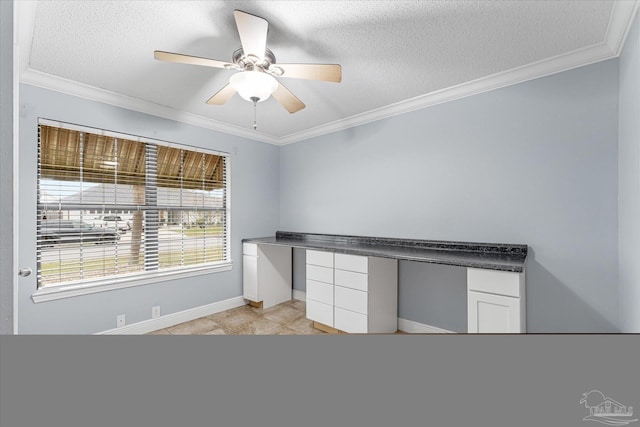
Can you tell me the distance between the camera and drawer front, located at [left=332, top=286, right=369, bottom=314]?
2.39 metres

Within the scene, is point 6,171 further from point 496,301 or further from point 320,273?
point 320,273

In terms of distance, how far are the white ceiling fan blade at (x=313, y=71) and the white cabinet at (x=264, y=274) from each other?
2.18 metres

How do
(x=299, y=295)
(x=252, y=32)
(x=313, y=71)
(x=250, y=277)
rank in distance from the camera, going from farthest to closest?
(x=299, y=295) < (x=250, y=277) < (x=313, y=71) < (x=252, y=32)

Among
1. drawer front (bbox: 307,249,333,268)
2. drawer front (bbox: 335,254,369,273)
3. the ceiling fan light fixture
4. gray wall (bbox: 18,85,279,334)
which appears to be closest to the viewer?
the ceiling fan light fixture

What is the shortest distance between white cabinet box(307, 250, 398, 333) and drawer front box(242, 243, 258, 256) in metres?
0.85

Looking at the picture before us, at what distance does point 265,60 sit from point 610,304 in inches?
108

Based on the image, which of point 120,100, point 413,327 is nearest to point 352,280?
point 413,327

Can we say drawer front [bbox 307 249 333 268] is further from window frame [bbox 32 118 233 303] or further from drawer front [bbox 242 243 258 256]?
window frame [bbox 32 118 233 303]

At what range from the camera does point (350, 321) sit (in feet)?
8.16

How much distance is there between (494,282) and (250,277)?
2.60 m

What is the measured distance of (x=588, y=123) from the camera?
1863 millimetres

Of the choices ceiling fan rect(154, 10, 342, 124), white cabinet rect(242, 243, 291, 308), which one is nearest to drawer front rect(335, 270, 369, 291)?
white cabinet rect(242, 243, 291, 308)

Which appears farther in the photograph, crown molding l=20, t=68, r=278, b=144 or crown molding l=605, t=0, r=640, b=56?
crown molding l=20, t=68, r=278, b=144
